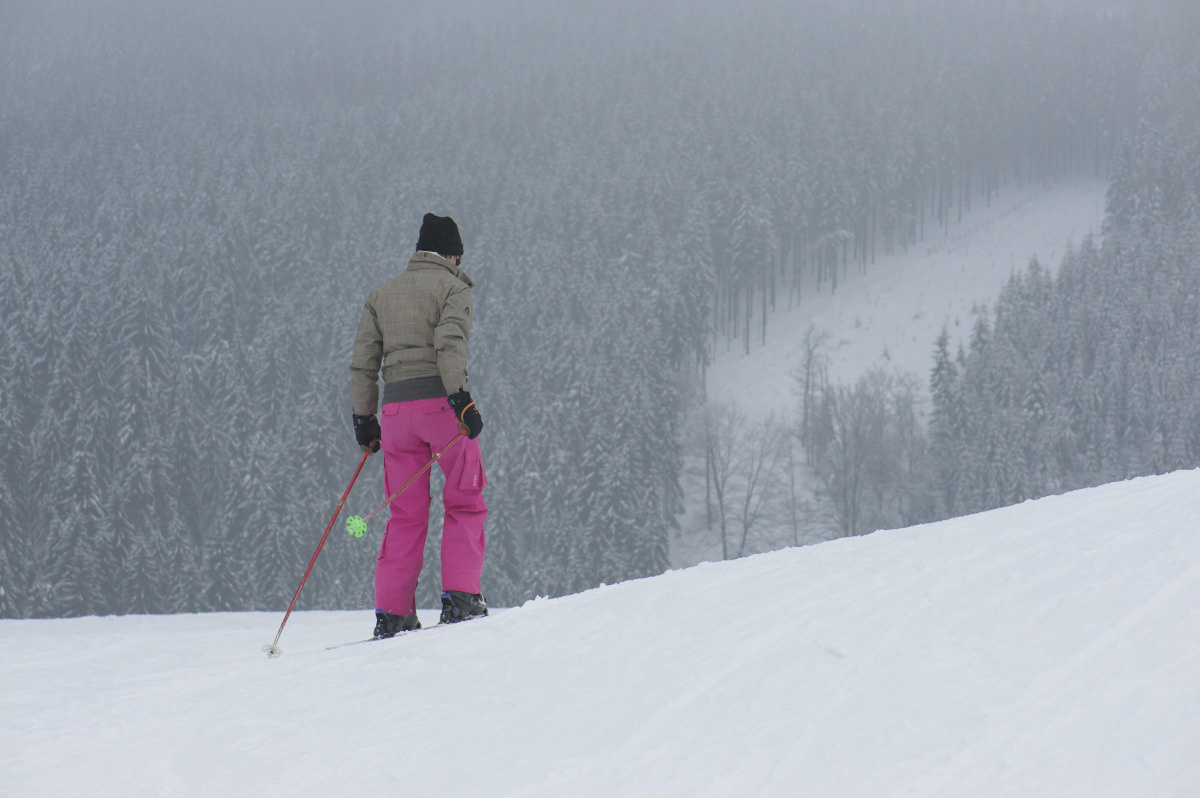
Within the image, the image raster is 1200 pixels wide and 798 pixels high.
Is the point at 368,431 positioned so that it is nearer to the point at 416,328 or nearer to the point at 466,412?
the point at 416,328

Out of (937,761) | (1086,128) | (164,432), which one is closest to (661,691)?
(937,761)

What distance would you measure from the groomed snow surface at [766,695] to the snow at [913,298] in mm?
60042

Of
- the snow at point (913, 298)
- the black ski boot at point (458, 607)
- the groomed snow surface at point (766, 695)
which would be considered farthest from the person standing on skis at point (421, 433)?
the snow at point (913, 298)

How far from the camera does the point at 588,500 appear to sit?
44.8 m

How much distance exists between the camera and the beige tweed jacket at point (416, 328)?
5.42 metres

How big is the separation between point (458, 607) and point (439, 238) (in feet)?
7.58

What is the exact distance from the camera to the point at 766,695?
2.97 m

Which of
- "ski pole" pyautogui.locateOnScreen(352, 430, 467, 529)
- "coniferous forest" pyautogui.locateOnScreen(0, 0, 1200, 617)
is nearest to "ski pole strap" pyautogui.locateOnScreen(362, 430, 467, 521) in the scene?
"ski pole" pyautogui.locateOnScreen(352, 430, 467, 529)

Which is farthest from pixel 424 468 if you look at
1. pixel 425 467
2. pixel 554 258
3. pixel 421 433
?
pixel 554 258

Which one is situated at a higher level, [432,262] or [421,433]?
[432,262]

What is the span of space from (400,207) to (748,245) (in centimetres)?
2888

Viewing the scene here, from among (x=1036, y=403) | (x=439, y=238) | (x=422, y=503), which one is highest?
(x=439, y=238)

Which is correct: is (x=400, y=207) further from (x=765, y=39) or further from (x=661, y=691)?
(x=661, y=691)

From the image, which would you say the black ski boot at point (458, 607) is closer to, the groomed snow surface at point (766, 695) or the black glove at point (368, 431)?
the groomed snow surface at point (766, 695)
